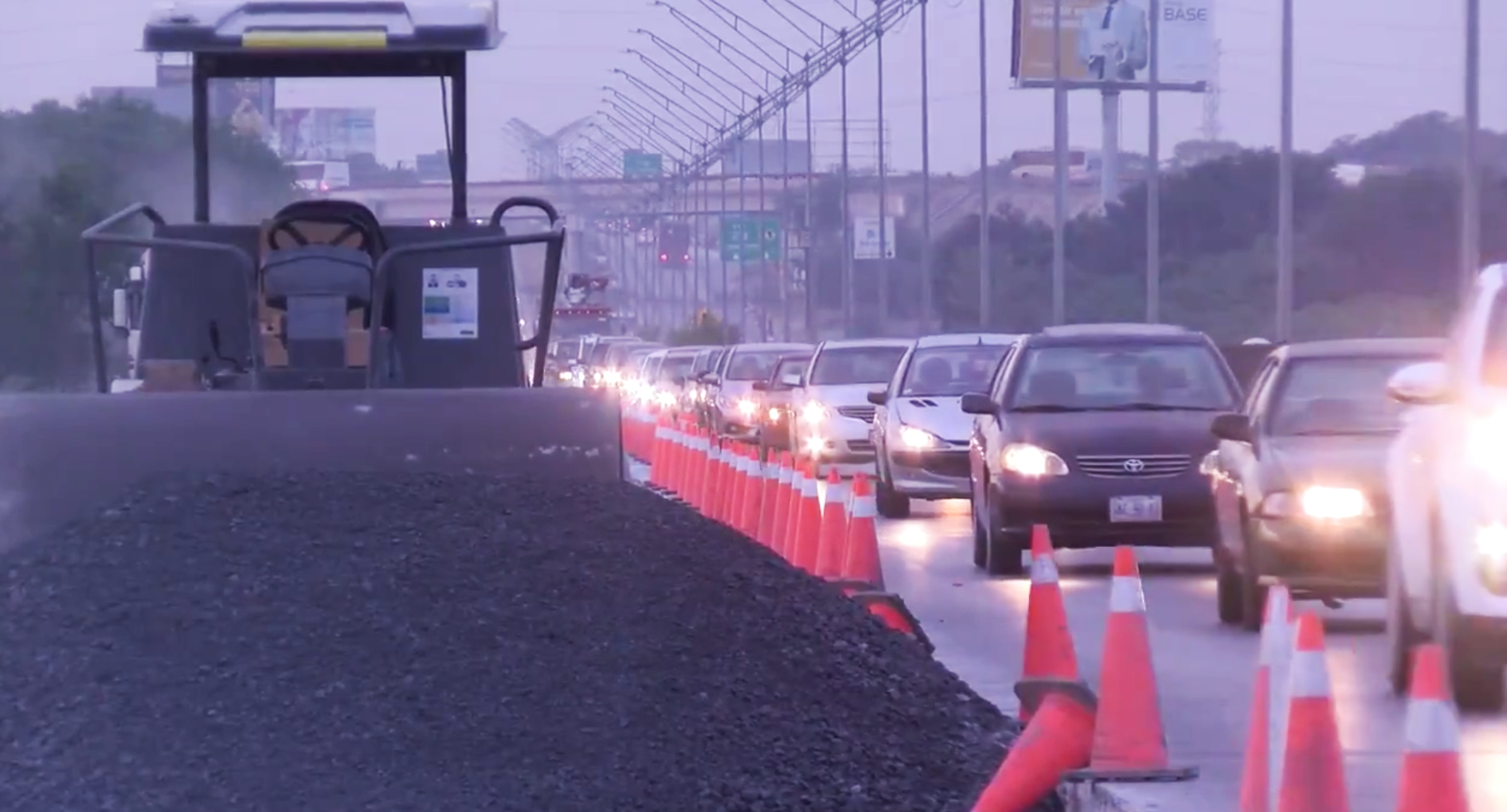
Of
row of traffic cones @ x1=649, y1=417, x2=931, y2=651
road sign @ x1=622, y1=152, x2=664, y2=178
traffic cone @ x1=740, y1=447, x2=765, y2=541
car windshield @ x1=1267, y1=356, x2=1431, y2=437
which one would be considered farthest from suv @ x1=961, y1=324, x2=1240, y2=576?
road sign @ x1=622, y1=152, x2=664, y2=178

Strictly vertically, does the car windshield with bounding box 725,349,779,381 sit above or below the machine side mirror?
below

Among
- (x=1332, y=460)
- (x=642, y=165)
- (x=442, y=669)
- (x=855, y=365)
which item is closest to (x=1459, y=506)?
(x=1332, y=460)

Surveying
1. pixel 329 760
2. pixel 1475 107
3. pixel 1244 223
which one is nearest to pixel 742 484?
pixel 329 760

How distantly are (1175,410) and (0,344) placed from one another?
25.5 meters

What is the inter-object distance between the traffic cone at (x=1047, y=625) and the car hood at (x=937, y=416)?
46.0 feet

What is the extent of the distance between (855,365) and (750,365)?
9.58m

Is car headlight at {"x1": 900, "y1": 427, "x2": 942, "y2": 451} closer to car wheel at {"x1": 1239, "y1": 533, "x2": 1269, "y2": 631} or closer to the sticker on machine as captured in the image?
car wheel at {"x1": 1239, "y1": 533, "x2": 1269, "y2": 631}

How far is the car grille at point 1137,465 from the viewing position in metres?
17.6

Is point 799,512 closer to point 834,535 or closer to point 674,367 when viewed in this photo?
point 834,535

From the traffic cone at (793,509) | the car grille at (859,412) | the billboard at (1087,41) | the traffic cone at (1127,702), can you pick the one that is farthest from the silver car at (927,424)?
the billboard at (1087,41)

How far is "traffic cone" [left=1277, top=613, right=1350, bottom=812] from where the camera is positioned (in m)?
6.36

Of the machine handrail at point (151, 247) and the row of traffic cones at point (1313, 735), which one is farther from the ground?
the machine handrail at point (151, 247)

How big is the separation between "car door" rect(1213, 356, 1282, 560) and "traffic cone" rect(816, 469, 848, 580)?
2.30 m

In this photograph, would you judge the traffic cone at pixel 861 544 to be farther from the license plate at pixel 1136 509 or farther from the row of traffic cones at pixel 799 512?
the license plate at pixel 1136 509
